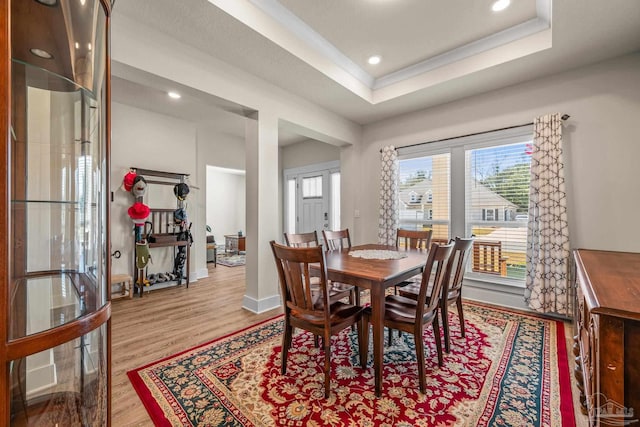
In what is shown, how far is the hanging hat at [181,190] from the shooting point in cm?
434

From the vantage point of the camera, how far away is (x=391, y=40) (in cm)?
289

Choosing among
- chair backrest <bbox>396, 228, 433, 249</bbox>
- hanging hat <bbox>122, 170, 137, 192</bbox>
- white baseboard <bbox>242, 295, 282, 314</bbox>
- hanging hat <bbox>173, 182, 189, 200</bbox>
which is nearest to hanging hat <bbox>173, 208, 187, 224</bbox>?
hanging hat <bbox>173, 182, 189, 200</bbox>

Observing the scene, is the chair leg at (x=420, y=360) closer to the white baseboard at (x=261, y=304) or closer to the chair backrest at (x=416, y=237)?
the chair backrest at (x=416, y=237)

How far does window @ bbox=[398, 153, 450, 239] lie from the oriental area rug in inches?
71.3

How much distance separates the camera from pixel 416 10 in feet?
8.01

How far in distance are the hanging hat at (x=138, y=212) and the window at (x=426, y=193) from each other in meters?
3.83

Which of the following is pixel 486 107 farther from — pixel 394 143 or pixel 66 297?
pixel 66 297

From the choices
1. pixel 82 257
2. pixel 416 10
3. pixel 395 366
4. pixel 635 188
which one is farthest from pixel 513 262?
pixel 82 257

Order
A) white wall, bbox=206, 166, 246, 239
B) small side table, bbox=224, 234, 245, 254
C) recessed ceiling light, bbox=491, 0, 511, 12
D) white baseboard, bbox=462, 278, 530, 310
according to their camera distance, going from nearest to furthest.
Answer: recessed ceiling light, bbox=491, 0, 511, 12, white baseboard, bbox=462, 278, 530, 310, small side table, bbox=224, 234, 245, 254, white wall, bbox=206, 166, 246, 239

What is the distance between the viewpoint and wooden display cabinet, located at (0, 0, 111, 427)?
944mm

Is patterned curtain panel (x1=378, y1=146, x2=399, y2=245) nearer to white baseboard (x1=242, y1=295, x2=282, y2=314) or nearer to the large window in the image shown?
the large window

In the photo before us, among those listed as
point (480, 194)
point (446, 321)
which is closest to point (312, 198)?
point (480, 194)

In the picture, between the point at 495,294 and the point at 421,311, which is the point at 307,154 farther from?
the point at 421,311

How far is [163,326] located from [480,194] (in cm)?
404
